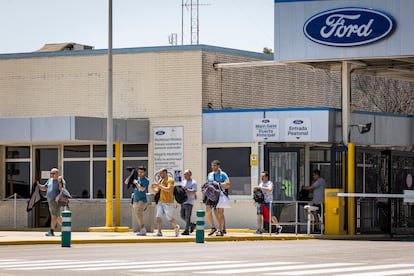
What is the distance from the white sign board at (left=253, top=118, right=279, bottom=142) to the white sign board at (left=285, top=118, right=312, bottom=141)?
0.37 m

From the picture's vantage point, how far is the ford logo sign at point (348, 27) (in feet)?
108

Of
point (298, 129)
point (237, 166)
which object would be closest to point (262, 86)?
point (237, 166)

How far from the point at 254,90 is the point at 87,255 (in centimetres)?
1801

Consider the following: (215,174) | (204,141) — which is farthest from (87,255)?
(204,141)

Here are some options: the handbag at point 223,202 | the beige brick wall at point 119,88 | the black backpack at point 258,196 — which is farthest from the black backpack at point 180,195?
the beige brick wall at point 119,88

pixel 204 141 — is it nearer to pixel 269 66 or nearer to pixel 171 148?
pixel 171 148

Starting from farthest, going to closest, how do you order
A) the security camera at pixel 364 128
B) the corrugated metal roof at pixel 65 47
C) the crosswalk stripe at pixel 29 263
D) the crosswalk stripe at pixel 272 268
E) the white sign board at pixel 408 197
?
1. the corrugated metal roof at pixel 65 47
2. the security camera at pixel 364 128
3. the white sign board at pixel 408 197
4. the crosswalk stripe at pixel 29 263
5. the crosswalk stripe at pixel 272 268

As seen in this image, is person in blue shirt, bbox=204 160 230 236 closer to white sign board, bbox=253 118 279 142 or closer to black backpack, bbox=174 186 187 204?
black backpack, bbox=174 186 187 204

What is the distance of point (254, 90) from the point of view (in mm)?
39594

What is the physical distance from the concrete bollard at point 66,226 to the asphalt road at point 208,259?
18 cm

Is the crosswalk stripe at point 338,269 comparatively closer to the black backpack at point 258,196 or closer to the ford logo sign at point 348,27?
the black backpack at point 258,196

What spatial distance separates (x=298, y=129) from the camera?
3578 centimetres

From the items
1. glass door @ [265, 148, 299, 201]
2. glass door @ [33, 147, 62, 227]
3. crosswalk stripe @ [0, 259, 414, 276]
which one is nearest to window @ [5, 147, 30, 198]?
glass door @ [33, 147, 62, 227]

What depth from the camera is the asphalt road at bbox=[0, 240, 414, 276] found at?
17.7 metres
